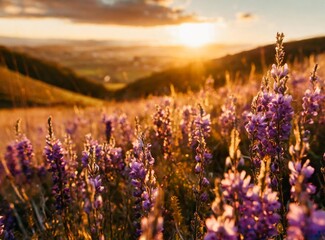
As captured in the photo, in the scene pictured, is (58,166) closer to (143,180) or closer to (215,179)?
(143,180)

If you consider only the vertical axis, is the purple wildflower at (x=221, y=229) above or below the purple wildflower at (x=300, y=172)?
below

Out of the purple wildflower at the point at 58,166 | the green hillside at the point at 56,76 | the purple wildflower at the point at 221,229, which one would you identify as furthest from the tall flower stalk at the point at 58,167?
the green hillside at the point at 56,76

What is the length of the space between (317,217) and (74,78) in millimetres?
123657

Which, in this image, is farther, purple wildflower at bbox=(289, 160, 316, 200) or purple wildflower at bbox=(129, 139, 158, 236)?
purple wildflower at bbox=(129, 139, 158, 236)

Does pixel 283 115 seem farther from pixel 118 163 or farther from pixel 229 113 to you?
pixel 229 113

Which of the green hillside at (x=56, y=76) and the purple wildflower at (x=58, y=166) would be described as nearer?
the purple wildflower at (x=58, y=166)

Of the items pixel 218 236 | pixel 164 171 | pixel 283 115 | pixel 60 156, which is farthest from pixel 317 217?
pixel 164 171

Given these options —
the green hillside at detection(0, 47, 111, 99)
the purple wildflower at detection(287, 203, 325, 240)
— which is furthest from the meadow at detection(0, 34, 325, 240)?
the green hillside at detection(0, 47, 111, 99)

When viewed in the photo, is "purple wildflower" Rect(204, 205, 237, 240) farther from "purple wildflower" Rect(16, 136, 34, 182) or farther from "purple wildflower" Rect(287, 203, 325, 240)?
"purple wildflower" Rect(16, 136, 34, 182)

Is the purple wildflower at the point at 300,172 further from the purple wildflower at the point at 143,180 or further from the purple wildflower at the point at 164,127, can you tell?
the purple wildflower at the point at 164,127

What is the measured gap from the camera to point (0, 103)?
6575 cm

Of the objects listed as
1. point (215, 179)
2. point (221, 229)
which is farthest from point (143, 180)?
point (221, 229)

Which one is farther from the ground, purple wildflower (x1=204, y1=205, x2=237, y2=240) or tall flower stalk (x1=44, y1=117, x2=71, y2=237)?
purple wildflower (x1=204, y1=205, x2=237, y2=240)

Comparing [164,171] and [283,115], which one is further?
[164,171]
